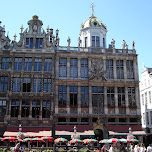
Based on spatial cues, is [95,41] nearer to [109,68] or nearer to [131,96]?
[109,68]

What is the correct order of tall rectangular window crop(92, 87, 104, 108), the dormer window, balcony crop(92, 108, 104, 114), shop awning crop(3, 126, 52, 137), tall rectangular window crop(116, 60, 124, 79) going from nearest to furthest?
shop awning crop(3, 126, 52, 137)
balcony crop(92, 108, 104, 114)
tall rectangular window crop(92, 87, 104, 108)
tall rectangular window crop(116, 60, 124, 79)
the dormer window

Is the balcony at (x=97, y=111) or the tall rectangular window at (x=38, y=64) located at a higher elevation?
the tall rectangular window at (x=38, y=64)

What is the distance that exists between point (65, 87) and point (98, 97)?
4900 mm

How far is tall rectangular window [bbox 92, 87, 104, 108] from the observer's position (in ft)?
105

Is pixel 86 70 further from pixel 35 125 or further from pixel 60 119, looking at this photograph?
pixel 35 125

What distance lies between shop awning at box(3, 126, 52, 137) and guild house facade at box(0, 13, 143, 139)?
0.13 m

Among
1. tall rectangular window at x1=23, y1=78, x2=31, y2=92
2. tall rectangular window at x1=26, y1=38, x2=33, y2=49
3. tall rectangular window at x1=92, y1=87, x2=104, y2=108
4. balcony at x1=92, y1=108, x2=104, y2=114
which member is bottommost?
balcony at x1=92, y1=108, x2=104, y2=114

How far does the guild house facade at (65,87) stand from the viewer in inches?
1201

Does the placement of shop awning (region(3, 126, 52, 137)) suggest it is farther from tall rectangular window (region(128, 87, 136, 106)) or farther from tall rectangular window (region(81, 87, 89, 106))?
tall rectangular window (region(128, 87, 136, 106))

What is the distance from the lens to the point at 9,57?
107ft

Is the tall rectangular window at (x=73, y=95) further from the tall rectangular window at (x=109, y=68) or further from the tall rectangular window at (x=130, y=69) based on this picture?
the tall rectangular window at (x=130, y=69)

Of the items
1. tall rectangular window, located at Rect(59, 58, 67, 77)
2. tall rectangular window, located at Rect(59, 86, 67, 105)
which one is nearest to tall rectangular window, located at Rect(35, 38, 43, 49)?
tall rectangular window, located at Rect(59, 58, 67, 77)

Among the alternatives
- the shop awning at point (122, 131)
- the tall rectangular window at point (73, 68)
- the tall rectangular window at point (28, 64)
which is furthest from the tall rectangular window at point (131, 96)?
the tall rectangular window at point (28, 64)

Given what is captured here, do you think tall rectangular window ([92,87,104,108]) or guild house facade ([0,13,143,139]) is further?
tall rectangular window ([92,87,104,108])
